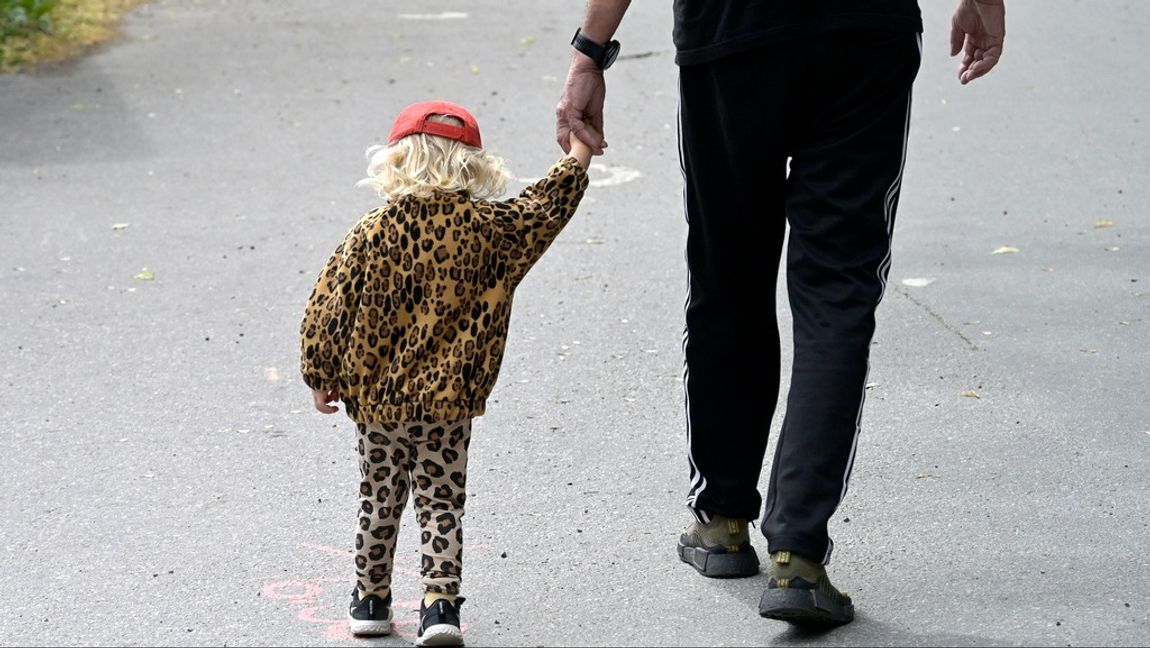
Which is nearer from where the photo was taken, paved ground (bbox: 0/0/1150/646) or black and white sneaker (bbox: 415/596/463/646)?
black and white sneaker (bbox: 415/596/463/646)

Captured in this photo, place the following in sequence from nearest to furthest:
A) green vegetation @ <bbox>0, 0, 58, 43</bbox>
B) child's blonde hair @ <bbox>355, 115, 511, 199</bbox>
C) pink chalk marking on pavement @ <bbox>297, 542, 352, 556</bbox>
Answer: child's blonde hair @ <bbox>355, 115, 511, 199</bbox> < pink chalk marking on pavement @ <bbox>297, 542, 352, 556</bbox> < green vegetation @ <bbox>0, 0, 58, 43</bbox>

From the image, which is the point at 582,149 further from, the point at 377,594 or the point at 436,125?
the point at 377,594

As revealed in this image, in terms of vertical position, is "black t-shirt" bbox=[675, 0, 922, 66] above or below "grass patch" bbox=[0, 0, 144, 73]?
above

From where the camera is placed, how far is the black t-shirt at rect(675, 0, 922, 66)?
343 cm

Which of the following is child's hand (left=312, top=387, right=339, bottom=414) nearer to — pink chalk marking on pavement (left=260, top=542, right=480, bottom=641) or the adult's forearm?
pink chalk marking on pavement (left=260, top=542, right=480, bottom=641)

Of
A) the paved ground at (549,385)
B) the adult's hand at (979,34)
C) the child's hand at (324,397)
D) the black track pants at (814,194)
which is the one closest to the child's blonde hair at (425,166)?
the child's hand at (324,397)

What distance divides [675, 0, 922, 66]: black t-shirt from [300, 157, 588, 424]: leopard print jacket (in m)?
0.51

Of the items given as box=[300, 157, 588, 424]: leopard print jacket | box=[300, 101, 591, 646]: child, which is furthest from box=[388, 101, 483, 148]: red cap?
box=[300, 157, 588, 424]: leopard print jacket

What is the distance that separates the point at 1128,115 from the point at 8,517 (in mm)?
7374

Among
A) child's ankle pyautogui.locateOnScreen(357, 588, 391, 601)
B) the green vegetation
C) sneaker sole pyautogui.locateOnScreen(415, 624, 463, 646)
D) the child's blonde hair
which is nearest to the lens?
the child's blonde hair

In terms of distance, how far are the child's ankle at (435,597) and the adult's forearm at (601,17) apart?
1306mm

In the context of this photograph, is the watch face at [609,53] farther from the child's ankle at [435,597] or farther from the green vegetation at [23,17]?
the green vegetation at [23,17]

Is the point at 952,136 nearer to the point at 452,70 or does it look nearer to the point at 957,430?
the point at 452,70

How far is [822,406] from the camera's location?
138 inches
